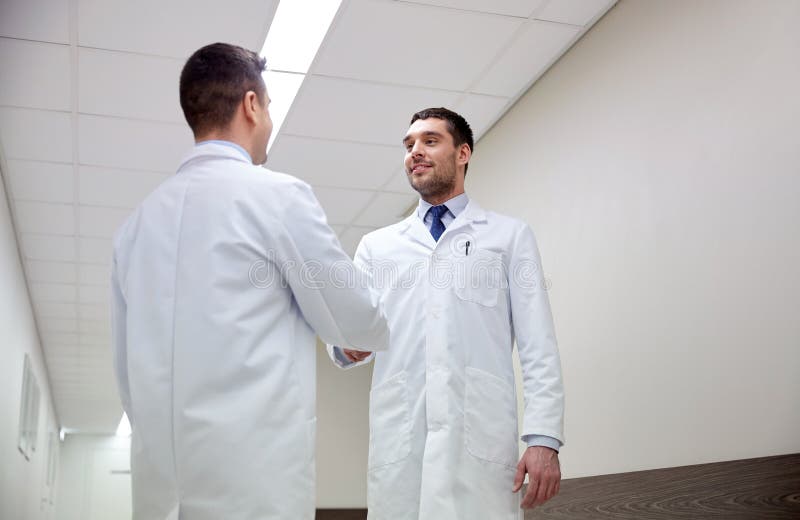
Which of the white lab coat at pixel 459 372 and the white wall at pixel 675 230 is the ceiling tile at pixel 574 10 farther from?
the white lab coat at pixel 459 372

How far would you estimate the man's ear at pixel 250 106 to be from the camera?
5.40ft

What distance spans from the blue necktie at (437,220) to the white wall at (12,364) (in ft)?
12.1

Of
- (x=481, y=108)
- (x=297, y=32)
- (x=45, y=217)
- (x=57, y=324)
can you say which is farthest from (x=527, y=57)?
(x=57, y=324)

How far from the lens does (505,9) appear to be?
339 centimetres

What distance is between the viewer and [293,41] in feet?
12.0

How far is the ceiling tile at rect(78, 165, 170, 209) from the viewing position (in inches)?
197

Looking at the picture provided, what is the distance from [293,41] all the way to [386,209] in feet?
7.84

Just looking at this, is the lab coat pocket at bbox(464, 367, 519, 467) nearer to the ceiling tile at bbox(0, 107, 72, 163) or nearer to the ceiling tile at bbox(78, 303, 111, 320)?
the ceiling tile at bbox(0, 107, 72, 163)

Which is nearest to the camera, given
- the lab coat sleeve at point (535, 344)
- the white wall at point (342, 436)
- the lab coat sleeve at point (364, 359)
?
the lab coat sleeve at point (364, 359)

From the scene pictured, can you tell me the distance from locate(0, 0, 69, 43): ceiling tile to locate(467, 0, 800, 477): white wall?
223 centimetres

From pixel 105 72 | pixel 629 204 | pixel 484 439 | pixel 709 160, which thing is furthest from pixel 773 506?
pixel 105 72

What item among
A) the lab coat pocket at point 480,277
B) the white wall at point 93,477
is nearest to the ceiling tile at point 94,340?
the lab coat pocket at point 480,277

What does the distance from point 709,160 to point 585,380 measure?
1132 mm

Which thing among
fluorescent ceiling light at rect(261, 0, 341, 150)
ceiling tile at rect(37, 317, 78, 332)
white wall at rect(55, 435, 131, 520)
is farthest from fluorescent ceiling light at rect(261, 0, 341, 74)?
white wall at rect(55, 435, 131, 520)
